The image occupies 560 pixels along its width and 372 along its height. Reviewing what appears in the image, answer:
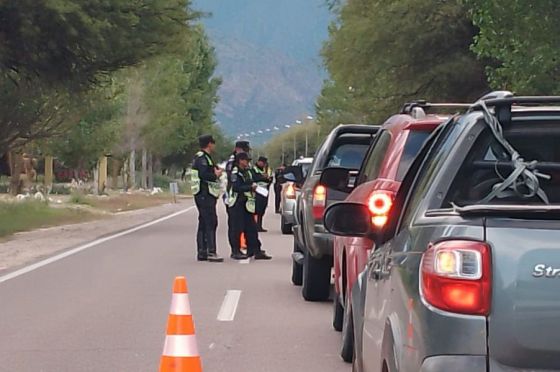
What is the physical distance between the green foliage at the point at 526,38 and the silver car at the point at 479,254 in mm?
15452

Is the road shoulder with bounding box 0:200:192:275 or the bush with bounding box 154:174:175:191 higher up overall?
the bush with bounding box 154:174:175:191

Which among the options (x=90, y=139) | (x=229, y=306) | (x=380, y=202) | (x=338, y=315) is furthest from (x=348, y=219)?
(x=90, y=139)

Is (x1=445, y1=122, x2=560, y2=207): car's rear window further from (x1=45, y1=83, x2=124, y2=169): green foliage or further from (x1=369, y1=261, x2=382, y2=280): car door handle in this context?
(x1=45, y1=83, x2=124, y2=169): green foliage

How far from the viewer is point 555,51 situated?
20.4 meters

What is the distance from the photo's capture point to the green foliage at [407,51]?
32.1m

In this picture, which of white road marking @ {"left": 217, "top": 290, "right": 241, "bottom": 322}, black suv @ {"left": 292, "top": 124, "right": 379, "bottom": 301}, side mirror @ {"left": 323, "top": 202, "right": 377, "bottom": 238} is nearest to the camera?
side mirror @ {"left": 323, "top": 202, "right": 377, "bottom": 238}

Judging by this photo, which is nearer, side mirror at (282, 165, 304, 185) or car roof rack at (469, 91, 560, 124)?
car roof rack at (469, 91, 560, 124)

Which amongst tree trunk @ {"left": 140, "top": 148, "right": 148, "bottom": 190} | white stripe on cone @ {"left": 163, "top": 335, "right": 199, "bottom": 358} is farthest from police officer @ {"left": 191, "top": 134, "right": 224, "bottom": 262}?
tree trunk @ {"left": 140, "top": 148, "right": 148, "bottom": 190}

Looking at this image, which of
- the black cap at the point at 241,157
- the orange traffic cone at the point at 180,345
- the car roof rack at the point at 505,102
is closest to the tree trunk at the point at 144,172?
the black cap at the point at 241,157

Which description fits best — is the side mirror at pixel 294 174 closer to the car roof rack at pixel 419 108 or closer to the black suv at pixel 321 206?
the black suv at pixel 321 206

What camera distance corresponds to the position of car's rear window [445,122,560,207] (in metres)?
5.00

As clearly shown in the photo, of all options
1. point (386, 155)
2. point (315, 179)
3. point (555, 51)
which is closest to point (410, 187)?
point (386, 155)

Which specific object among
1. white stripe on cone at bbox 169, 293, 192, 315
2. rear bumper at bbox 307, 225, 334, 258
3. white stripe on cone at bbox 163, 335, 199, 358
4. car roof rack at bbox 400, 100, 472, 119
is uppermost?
car roof rack at bbox 400, 100, 472, 119

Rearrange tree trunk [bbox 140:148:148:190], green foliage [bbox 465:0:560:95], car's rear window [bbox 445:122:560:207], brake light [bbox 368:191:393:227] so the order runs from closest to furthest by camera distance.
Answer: car's rear window [bbox 445:122:560:207] < brake light [bbox 368:191:393:227] < green foliage [bbox 465:0:560:95] < tree trunk [bbox 140:148:148:190]
